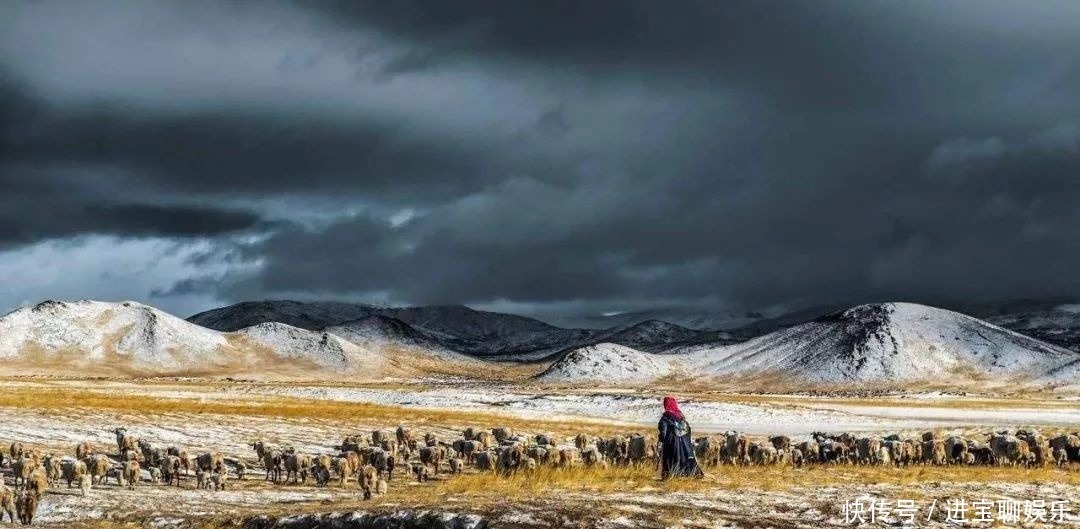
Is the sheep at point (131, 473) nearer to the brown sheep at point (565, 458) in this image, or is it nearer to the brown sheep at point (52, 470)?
the brown sheep at point (52, 470)

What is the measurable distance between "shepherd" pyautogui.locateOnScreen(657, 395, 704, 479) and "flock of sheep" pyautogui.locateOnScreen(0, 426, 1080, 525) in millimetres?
5695

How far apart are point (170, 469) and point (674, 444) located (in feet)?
47.3

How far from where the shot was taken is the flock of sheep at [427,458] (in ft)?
84.2

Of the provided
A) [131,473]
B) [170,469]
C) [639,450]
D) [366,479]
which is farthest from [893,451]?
[131,473]

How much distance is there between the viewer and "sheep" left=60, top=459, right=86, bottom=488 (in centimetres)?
2491

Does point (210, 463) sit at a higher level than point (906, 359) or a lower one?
lower

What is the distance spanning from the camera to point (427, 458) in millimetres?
30781

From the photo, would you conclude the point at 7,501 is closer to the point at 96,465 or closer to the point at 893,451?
the point at 96,465

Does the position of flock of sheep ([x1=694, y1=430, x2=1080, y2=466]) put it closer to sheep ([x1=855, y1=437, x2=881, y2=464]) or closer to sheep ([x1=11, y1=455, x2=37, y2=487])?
sheep ([x1=855, y1=437, x2=881, y2=464])

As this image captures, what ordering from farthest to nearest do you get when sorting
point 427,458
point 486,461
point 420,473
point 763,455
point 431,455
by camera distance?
point 763,455 < point 427,458 < point 431,455 < point 486,461 < point 420,473

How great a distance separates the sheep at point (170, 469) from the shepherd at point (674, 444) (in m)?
13.9

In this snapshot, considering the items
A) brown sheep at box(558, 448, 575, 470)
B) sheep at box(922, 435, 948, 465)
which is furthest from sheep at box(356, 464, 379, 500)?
sheep at box(922, 435, 948, 465)

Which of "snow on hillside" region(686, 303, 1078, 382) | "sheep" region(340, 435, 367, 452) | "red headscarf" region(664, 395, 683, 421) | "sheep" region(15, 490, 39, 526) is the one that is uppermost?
"snow on hillside" region(686, 303, 1078, 382)

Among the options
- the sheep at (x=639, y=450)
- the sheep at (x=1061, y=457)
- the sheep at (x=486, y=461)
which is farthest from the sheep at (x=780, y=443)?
the sheep at (x=486, y=461)
